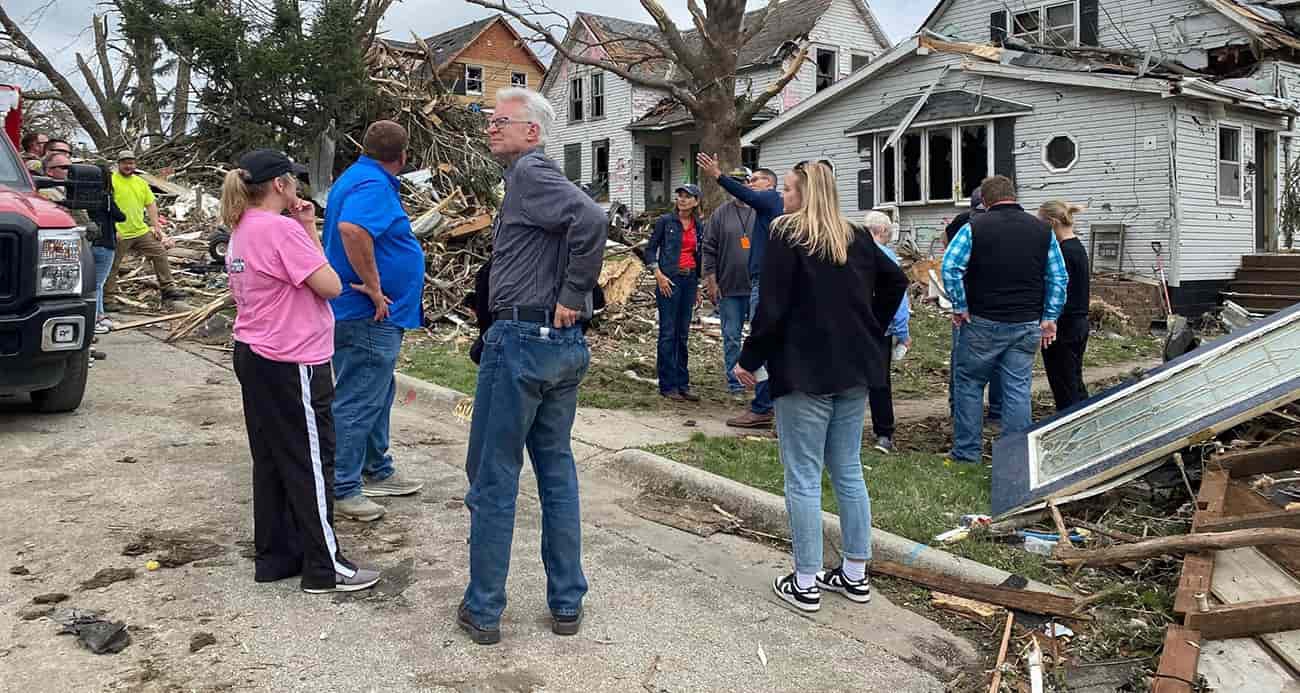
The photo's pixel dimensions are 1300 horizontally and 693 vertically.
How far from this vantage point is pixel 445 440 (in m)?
7.19

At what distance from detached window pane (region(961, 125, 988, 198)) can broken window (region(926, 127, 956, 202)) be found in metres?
0.26

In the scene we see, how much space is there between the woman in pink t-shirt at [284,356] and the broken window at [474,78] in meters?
40.8

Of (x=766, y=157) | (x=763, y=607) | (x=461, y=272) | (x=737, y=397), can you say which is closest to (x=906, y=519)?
(x=763, y=607)

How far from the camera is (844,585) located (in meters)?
4.36

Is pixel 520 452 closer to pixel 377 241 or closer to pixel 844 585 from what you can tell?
pixel 844 585

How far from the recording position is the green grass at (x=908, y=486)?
470cm

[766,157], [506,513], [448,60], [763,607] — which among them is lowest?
[763,607]

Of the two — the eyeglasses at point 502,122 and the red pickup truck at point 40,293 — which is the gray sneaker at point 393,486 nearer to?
the red pickup truck at point 40,293

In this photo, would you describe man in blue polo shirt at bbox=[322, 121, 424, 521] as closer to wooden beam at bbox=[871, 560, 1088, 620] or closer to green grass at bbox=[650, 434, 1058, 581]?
green grass at bbox=[650, 434, 1058, 581]

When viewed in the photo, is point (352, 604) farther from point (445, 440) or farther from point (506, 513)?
point (445, 440)

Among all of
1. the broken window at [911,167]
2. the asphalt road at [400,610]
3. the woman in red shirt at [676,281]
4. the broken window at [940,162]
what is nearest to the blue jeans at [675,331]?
the woman in red shirt at [676,281]

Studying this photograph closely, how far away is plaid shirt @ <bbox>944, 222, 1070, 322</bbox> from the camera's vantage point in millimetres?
6309

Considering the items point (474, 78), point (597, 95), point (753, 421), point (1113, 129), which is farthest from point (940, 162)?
point (474, 78)

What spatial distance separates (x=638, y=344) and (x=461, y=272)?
3008 mm
